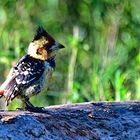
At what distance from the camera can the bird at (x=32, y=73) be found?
6.41m

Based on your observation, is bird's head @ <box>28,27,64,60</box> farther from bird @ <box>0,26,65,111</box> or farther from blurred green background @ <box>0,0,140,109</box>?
blurred green background @ <box>0,0,140,109</box>

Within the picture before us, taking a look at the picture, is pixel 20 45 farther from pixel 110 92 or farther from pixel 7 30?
pixel 110 92

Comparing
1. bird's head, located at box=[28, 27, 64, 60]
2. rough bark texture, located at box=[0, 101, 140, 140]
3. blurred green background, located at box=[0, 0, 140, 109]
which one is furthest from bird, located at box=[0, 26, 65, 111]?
blurred green background, located at box=[0, 0, 140, 109]

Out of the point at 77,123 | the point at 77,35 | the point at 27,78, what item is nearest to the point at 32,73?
the point at 27,78

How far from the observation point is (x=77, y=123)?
18.1ft

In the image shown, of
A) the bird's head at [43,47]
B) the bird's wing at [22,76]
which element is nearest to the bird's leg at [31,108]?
the bird's wing at [22,76]

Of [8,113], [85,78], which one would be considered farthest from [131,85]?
[8,113]

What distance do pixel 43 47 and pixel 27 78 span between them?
0.43m

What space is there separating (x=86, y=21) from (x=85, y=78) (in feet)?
3.23

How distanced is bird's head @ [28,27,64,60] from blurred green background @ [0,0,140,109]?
2.08 m

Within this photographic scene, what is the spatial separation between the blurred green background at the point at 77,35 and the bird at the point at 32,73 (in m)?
2.12

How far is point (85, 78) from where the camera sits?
988cm

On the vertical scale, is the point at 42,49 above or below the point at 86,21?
below

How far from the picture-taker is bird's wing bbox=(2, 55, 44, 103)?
6.36 metres
